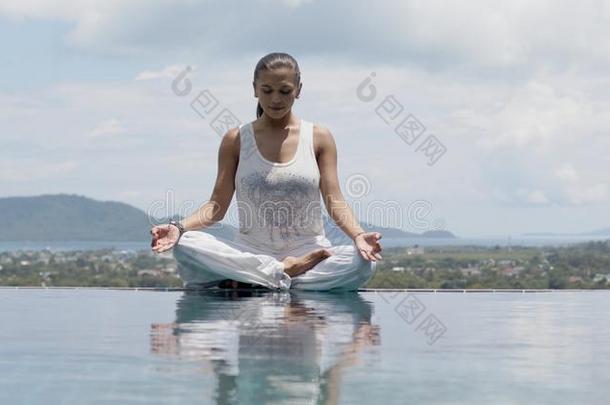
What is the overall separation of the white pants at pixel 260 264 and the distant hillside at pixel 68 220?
9491 centimetres

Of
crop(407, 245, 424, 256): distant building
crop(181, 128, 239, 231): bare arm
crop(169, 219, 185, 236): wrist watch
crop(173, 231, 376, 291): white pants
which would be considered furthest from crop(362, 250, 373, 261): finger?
crop(407, 245, 424, 256): distant building

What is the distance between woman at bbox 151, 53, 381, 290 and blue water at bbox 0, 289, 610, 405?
467 millimetres

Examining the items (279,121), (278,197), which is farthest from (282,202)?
(279,121)

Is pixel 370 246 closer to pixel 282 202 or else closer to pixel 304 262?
pixel 304 262

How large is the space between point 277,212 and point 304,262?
0.34m

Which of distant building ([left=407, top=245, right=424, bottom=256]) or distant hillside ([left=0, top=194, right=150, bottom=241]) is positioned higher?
distant hillside ([left=0, top=194, right=150, bottom=241])

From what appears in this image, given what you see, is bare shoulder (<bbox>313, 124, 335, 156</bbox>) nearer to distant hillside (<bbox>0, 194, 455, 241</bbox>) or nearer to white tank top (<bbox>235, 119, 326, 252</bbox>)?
white tank top (<bbox>235, 119, 326, 252</bbox>)

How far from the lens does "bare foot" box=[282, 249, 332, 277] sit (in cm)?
643

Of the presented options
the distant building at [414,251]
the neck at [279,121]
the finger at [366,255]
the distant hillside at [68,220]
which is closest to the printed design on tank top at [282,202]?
the neck at [279,121]

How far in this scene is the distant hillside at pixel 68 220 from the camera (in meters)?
114

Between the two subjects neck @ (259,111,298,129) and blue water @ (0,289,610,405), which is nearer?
blue water @ (0,289,610,405)

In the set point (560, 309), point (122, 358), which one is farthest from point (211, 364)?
point (560, 309)

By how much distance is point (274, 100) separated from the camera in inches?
250

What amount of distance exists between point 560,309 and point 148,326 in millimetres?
2455
